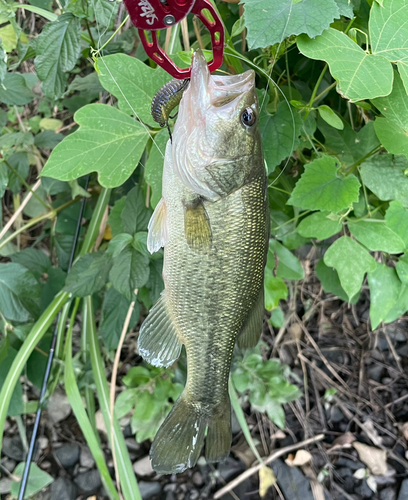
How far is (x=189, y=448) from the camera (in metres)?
1.01

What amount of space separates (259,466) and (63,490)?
3.02 ft

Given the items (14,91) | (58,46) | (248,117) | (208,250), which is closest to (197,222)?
(208,250)

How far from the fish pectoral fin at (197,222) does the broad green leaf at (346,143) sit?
534mm

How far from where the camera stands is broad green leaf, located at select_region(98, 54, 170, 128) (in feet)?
2.93

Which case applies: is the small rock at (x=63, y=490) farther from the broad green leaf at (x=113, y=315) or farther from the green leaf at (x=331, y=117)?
the green leaf at (x=331, y=117)

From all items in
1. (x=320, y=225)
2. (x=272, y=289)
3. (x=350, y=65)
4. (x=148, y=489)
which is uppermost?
(x=350, y=65)

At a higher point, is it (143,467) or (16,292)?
(16,292)

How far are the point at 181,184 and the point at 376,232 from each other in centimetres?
60

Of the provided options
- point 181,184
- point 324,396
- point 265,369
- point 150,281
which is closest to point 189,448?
point 150,281

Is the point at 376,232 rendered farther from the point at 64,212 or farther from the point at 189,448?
the point at 64,212

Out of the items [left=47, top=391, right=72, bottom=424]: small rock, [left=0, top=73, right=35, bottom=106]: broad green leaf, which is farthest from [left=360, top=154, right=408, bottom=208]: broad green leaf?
[left=47, top=391, right=72, bottom=424]: small rock

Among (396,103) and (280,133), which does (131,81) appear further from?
(396,103)

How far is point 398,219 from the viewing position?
41.0 inches

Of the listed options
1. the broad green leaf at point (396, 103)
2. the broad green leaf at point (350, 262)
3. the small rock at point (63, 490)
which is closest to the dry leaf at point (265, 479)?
the small rock at point (63, 490)
